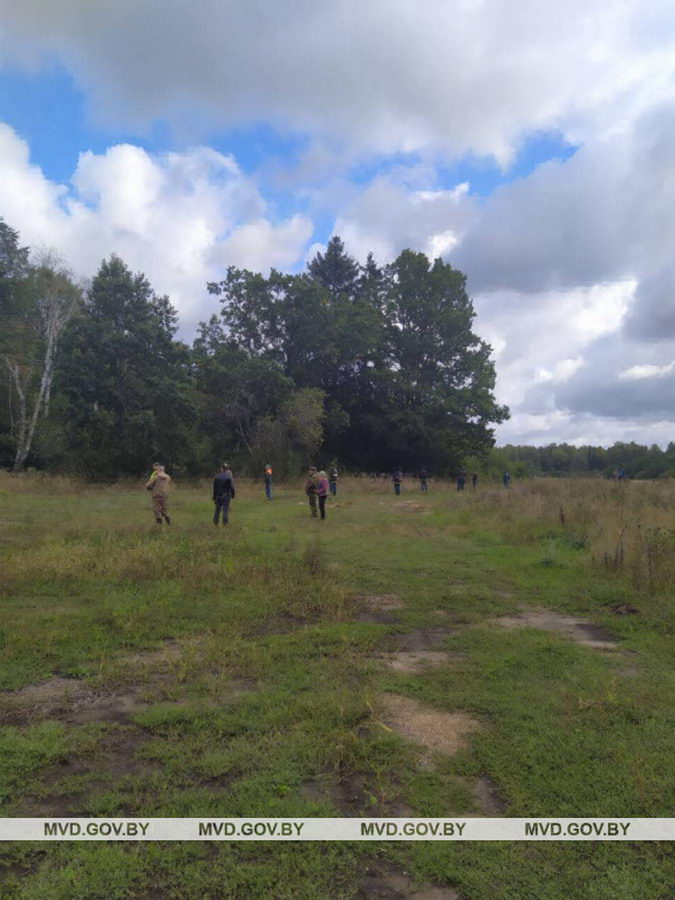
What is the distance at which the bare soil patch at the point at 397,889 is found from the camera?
252cm

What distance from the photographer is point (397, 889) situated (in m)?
2.57

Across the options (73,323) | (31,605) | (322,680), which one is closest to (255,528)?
(31,605)

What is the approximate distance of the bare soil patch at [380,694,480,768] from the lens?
384 cm

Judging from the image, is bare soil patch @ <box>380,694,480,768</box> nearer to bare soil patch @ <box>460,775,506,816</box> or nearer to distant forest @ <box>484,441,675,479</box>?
bare soil patch @ <box>460,775,506,816</box>

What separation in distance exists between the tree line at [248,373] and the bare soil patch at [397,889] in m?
29.6

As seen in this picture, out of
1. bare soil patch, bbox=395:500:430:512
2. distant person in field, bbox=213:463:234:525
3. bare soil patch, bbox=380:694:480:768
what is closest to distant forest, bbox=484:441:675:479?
bare soil patch, bbox=395:500:430:512

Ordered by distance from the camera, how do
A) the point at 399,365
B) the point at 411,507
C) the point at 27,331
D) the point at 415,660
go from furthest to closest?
the point at 399,365 < the point at 27,331 < the point at 411,507 < the point at 415,660

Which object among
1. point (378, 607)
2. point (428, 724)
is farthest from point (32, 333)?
point (428, 724)

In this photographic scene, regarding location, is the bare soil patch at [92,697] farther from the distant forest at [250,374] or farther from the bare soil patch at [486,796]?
the distant forest at [250,374]

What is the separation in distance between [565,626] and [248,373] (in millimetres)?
31425

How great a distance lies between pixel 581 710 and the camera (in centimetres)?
434

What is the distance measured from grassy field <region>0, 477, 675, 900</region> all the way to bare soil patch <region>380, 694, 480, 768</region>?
21 mm

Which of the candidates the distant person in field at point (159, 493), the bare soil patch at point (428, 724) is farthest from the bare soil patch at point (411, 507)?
the bare soil patch at point (428, 724)

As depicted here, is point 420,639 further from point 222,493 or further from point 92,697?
point 222,493
